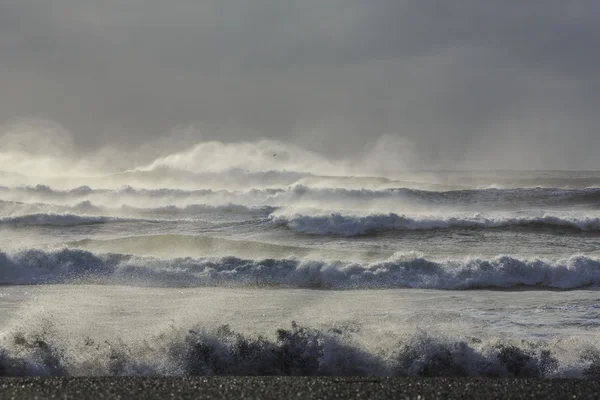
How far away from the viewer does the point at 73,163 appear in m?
50.5

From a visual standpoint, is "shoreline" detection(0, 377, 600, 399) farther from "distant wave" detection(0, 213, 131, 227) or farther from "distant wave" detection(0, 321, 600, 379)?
"distant wave" detection(0, 213, 131, 227)

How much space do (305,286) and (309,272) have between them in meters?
0.56

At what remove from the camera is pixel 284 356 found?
6777 millimetres

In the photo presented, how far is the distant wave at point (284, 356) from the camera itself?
6.40 m

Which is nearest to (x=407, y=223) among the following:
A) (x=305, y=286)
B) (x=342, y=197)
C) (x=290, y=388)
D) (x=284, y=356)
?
(x=305, y=286)

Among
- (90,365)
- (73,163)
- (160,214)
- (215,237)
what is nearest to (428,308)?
(90,365)

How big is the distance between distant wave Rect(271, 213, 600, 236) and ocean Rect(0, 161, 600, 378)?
2.5 inches

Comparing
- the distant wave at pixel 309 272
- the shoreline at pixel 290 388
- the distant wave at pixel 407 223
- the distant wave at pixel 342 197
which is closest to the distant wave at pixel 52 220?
the distant wave at pixel 342 197

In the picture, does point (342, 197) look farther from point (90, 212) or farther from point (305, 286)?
point (305, 286)

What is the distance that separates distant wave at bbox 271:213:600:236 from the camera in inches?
753

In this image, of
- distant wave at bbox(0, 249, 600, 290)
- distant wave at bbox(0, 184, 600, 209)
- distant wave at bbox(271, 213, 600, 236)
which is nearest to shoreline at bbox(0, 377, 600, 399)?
distant wave at bbox(0, 249, 600, 290)

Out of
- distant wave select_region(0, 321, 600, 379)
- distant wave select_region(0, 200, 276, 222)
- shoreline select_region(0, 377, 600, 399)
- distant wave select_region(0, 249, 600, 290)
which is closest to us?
shoreline select_region(0, 377, 600, 399)

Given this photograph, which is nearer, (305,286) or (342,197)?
(305,286)

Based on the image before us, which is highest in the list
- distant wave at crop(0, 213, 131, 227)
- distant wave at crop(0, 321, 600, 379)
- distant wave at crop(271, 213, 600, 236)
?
distant wave at crop(0, 213, 131, 227)
